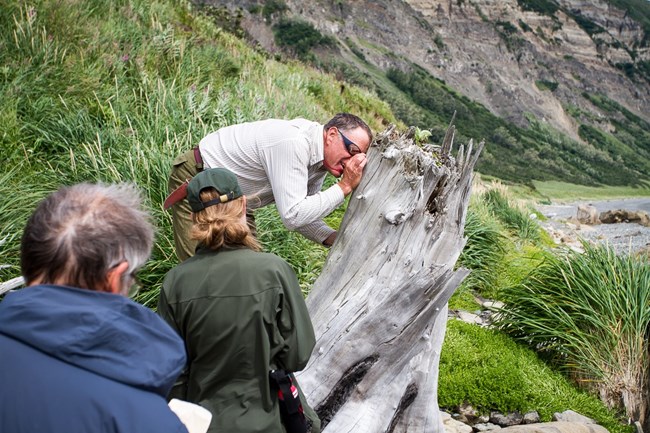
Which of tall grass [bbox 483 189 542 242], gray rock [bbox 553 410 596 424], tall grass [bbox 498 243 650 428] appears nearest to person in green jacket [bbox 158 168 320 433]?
gray rock [bbox 553 410 596 424]

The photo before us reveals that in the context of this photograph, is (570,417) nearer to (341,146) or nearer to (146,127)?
(341,146)

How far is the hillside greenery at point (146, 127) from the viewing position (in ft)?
17.9

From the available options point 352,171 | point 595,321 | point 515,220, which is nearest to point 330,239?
point 352,171

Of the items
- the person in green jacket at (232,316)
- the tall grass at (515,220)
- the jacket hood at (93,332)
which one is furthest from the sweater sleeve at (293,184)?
the tall grass at (515,220)

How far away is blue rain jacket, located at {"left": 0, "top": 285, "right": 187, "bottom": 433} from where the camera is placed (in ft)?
4.60

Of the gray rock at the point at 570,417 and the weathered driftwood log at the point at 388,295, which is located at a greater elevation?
the weathered driftwood log at the point at 388,295

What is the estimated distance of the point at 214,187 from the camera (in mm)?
2518

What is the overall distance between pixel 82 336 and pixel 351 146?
2703 millimetres

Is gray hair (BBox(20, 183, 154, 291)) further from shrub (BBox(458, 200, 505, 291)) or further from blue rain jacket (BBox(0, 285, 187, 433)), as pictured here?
shrub (BBox(458, 200, 505, 291))

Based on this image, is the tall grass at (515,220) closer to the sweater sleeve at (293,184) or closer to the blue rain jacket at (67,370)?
the sweater sleeve at (293,184)

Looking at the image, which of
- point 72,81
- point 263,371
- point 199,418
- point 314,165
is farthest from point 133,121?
point 199,418

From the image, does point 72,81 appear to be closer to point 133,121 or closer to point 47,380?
point 133,121

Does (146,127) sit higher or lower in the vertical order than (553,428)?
higher

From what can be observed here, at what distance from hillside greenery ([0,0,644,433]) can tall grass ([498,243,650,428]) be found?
267 mm
